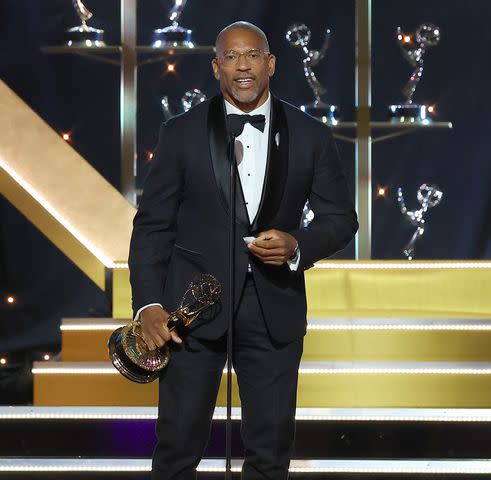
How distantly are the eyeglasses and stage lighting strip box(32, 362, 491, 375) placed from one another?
61.8 inches

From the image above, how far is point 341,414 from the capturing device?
366cm

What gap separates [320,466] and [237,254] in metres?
1.21

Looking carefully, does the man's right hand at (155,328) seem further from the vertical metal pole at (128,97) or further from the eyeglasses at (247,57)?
the vertical metal pole at (128,97)

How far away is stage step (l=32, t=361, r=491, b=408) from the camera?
3816 mm

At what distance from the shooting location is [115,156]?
638cm

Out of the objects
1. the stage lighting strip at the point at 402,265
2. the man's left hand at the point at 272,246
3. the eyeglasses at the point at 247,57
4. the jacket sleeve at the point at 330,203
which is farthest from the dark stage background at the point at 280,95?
the man's left hand at the point at 272,246

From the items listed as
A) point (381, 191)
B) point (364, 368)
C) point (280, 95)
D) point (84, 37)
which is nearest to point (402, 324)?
point (364, 368)

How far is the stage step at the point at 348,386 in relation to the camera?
3.82 m

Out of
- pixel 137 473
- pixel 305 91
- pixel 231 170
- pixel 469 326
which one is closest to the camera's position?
pixel 231 170

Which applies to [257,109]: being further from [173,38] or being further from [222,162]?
[173,38]

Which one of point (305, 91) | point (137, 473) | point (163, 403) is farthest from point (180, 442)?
point (305, 91)

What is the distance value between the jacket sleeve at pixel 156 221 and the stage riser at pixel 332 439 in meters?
1.17

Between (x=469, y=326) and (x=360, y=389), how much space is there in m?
0.49

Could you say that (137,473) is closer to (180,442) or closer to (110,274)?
(180,442)
